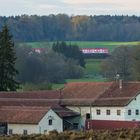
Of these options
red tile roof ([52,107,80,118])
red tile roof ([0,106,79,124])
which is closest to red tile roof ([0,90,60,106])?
red tile roof ([52,107,80,118])

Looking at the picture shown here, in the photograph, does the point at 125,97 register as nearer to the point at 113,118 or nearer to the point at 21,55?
the point at 113,118

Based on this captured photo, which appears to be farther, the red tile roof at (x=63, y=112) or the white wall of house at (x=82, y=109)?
the white wall of house at (x=82, y=109)

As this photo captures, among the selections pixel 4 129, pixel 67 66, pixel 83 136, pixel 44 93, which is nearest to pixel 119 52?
pixel 67 66

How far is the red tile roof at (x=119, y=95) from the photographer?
5797 centimetres

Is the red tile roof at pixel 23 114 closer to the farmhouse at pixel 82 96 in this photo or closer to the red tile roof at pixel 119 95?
the farmhouse at pixel 82 96

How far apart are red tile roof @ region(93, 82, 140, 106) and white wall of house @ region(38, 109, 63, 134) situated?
18.9 ft

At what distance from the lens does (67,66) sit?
10994 centimetres

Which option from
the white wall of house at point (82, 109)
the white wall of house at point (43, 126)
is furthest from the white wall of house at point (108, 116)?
the white wall of house at point (43, 126)

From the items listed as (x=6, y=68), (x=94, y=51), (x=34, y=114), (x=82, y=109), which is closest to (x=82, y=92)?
(x=82, y=109)

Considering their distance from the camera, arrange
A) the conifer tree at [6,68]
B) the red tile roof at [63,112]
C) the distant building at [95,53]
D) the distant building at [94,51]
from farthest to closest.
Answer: the distant building at [94,51] → the distant building at [95,53] → the conifer tree at [6,68] → the red tile roof at [63,112]

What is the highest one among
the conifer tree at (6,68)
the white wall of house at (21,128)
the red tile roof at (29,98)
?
the conifer tree at (6,68)

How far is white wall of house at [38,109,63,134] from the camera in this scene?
5191 cm

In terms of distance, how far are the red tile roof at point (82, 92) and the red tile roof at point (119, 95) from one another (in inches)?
27.5

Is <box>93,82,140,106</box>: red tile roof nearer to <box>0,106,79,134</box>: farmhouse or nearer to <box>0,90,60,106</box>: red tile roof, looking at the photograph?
<box>0,90,60,106</box>: red tile roof
